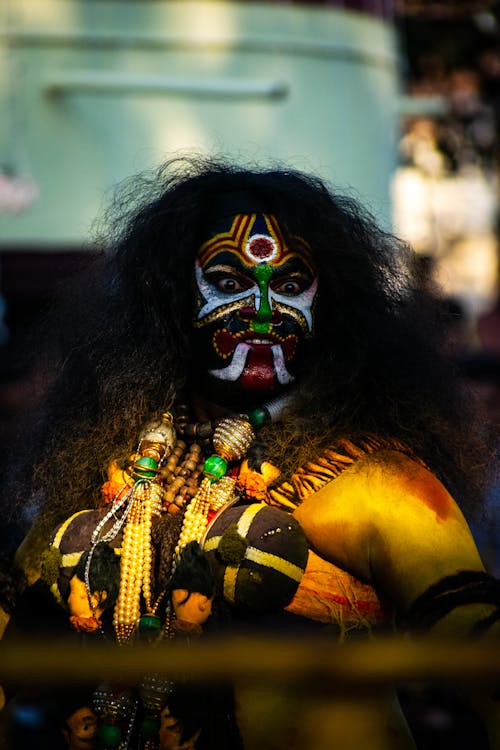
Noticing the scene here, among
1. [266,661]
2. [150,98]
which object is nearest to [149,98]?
[150,98]

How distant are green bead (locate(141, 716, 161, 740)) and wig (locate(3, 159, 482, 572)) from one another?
0.56 metres

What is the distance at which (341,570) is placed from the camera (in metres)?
2.75

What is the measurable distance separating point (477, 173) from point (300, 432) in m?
14.9

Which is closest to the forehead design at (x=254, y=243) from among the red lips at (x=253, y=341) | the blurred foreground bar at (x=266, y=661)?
the red lips at (x=253, y=341)

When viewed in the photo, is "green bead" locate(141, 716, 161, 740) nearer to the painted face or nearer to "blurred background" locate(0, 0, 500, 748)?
the painted face

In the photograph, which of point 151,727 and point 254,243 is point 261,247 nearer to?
point 254,243

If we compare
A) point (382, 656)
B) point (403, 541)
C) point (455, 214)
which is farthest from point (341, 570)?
point (455, 214)

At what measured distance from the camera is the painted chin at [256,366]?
296cm

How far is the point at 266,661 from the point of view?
1673mm

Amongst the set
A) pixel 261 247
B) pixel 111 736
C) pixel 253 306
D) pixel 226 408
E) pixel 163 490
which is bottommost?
pixel 111 736

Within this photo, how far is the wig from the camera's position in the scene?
298 centimetres

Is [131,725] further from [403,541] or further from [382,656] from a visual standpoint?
[382,656]

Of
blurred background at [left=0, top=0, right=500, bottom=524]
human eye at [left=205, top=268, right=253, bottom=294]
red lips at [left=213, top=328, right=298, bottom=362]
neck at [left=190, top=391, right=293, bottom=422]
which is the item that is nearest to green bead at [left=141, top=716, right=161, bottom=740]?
neck at [left=190, top=391, right=293, bottom=422]

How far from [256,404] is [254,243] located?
14.6 inches
